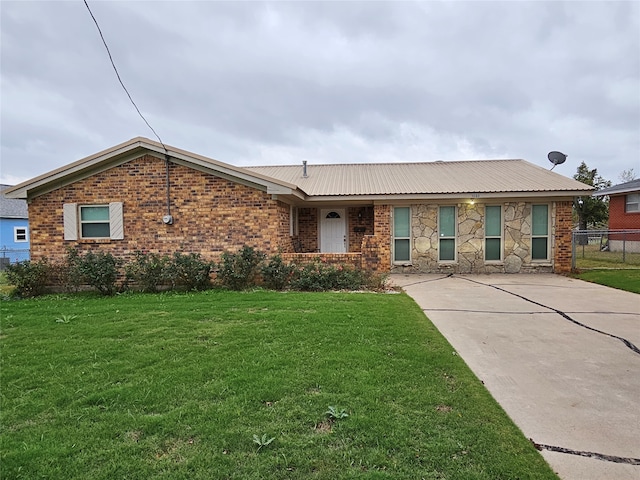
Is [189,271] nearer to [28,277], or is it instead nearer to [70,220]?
[28,277]

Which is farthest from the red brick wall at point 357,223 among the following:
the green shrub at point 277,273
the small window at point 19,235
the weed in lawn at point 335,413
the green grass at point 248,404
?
the small window at point 19,235

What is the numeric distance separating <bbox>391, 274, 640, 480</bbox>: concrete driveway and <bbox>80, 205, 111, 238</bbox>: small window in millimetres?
8100

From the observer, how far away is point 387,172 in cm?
1477

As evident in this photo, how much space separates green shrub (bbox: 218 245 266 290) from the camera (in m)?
8.55

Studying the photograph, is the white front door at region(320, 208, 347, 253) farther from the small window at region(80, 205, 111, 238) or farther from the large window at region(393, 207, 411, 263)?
the small window at region(80, 205, 111, 238)

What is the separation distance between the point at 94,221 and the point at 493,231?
1171 centimetres

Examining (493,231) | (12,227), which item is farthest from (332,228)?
(12,227)

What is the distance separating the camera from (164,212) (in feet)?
31.1

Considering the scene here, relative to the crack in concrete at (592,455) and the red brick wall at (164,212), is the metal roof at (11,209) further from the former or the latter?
the crack in concrete at (592,455)

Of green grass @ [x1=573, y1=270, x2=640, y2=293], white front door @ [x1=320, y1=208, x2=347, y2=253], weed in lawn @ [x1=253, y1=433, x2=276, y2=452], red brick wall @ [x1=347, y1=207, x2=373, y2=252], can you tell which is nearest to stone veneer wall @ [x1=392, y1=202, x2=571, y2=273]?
green grass @ [x1=573, y1=270, x2=640, y2=293]

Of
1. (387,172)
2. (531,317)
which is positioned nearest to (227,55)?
(387,172)

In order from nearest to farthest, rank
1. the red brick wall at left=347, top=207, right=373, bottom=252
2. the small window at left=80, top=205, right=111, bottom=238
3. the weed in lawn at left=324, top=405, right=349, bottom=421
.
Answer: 1. the weed in lawn at left=324, top=405, right=349, bottom=421
2. the small window at left=80, top=205, right=111, bottom=238
3. the red brick wall at left=347, top=207, right=373, bottom=252

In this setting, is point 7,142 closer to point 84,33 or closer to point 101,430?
point 84,33

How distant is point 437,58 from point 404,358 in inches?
509
